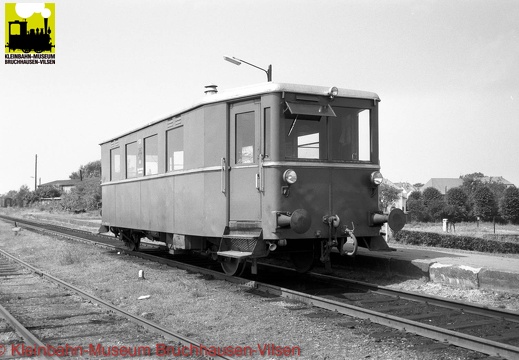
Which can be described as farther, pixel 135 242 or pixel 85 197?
pixel 85 197

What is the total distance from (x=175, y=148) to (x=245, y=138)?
219cm

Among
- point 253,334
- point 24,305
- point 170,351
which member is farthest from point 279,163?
point 24,305

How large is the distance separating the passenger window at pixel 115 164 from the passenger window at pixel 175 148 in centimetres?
372

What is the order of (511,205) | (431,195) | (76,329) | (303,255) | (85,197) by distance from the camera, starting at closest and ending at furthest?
(76,329)
(303,255)
(85,197)
(511,205)
(431,195)

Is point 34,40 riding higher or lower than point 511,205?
higher

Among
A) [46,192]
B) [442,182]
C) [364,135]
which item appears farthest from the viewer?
[442,182]

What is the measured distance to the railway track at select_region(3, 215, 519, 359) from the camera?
5.28m

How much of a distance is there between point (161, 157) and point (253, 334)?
5.65 m

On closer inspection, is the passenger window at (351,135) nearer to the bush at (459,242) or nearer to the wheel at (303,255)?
the wheel at (303,255)

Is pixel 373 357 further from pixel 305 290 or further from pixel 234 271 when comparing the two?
pixel 234 271

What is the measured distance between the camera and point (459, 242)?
1728cm

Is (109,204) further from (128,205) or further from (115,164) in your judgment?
(128,205)

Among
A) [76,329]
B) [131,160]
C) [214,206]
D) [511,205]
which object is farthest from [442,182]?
[76,329]

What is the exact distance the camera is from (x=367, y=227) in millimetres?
8586
